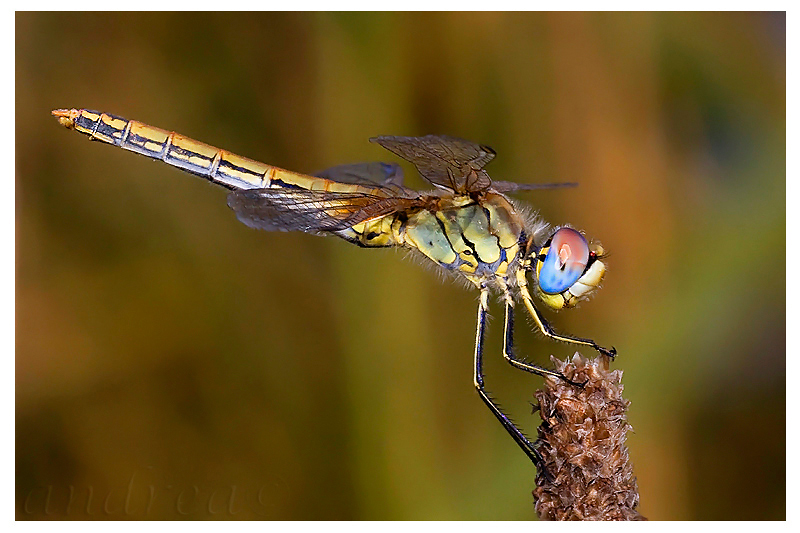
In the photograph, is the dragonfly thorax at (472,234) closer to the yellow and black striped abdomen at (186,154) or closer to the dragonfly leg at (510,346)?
the dragonfly leg at (510,346)

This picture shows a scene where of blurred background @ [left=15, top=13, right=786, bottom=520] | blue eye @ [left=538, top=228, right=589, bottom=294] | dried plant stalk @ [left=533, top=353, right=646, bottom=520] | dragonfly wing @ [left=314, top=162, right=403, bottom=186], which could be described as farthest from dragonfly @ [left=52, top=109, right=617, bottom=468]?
dried plant stalk @ [left=533, top=353, right=646, bottom=520]

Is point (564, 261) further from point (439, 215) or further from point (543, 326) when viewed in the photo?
point (439, 215)

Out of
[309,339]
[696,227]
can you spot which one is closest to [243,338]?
[309,339]

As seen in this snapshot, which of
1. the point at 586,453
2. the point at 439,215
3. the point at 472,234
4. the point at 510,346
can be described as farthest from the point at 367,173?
the point at 586,453

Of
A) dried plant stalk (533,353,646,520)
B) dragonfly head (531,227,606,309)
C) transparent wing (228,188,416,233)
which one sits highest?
transparent wing (228,188,416,233)

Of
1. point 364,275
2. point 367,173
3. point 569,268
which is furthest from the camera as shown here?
point 364,275

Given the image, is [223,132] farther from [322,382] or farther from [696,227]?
[696,227]

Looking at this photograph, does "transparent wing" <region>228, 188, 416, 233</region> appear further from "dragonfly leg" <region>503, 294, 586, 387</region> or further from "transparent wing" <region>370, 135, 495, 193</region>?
"dragonfly leg" <region>503, 294, 586, 387</region>
